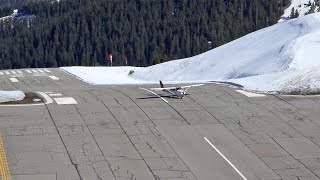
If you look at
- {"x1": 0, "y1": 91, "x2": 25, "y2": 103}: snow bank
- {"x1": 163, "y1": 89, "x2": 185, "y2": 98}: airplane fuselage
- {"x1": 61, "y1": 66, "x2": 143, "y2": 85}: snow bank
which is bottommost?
{"x1": 61, "y1": 66, "x2": 143, "y2": 85}: snow bank

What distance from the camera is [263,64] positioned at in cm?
4403

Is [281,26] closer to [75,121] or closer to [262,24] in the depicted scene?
[75,121]

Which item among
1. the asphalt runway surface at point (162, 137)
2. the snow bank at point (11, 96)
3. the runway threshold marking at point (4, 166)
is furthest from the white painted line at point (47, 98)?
the runway threshold marking at point (4, 166)

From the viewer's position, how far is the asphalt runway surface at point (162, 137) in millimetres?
18812

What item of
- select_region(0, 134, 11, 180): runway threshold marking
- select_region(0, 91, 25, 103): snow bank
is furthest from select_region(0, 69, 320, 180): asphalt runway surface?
select_region(0, 91, 25, 103): snow bank

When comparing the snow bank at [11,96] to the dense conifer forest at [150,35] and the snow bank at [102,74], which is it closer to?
the snow bank at [102,74]

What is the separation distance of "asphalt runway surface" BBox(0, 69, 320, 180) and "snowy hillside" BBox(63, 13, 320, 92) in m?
3.02

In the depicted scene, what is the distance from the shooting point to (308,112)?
85.9ft

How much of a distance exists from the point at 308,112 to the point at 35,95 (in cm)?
1386

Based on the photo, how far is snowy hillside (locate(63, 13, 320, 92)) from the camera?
31.8 meters

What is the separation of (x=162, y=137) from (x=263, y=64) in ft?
77.7

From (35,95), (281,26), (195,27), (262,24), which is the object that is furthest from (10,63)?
(35,95)

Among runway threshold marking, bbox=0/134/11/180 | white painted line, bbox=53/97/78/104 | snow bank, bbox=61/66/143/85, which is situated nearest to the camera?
runway threshold marking, bbox=0/134/11/180

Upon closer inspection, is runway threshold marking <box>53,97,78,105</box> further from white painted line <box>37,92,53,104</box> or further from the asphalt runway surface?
Result: white painted line <box>37,92,53,104</box>
